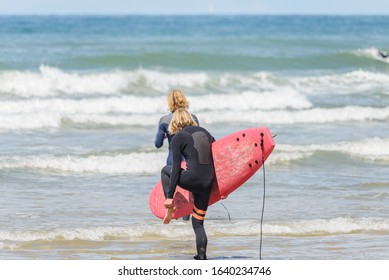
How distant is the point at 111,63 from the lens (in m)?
28.8

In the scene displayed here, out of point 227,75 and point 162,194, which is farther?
point 227,75

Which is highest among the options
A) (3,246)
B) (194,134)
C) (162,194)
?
(194,134)

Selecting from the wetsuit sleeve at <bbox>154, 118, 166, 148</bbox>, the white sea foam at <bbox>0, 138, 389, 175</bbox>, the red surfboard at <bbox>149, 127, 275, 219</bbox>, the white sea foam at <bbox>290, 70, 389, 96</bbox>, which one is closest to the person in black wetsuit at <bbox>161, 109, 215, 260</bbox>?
the red surfboard at <bbox>149, 127, 275, 219</bbox>

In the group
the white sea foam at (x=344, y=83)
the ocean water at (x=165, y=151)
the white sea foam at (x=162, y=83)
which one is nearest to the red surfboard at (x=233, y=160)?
the ocean water at (x=165, y=151)

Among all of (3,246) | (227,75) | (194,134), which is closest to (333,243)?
(194,134)

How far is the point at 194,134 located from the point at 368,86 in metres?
20.3

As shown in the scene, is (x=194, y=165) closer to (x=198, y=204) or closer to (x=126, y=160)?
(x=198, y=204)

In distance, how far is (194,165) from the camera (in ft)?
24.7

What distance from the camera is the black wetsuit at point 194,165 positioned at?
7.47 metres

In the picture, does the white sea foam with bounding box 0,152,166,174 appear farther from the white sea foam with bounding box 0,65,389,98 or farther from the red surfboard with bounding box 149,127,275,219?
the white sea foam with bounding box 0,65,389,98

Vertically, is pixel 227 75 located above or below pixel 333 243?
above

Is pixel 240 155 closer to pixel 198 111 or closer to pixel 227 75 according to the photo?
pixel 198 111

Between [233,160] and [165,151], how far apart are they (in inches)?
276

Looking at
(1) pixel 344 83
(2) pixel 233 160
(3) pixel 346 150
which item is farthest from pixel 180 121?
(1) pixel 344 83
